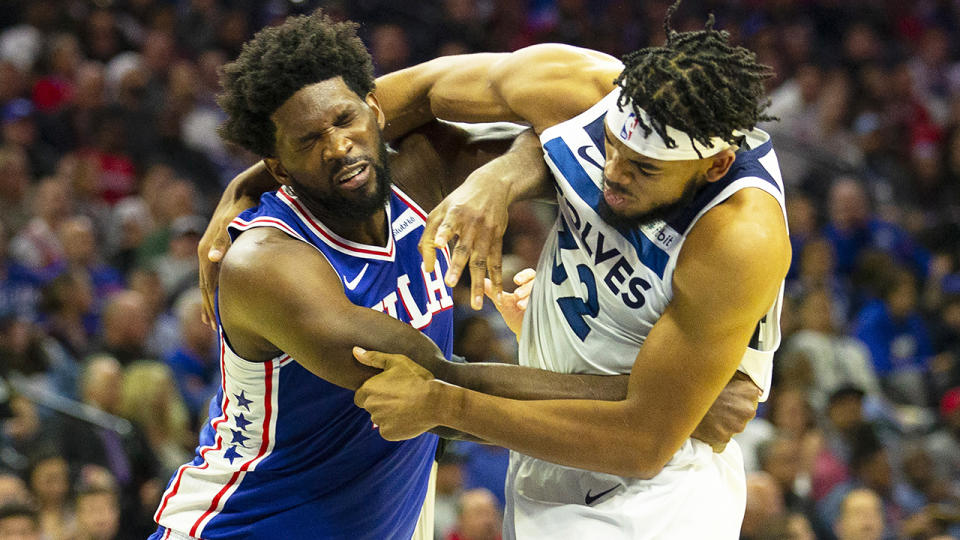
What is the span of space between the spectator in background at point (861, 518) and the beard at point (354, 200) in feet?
13.1

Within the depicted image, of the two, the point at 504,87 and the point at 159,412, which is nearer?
the point at 504,87

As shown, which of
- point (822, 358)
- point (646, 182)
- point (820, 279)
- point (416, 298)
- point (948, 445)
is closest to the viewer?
point (646, 182)

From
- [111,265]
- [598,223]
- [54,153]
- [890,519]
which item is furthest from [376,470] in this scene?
[54,153]

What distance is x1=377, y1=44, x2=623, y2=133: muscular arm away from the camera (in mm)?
3371

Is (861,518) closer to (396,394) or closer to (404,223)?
(404,223)

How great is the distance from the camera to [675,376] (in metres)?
2.91

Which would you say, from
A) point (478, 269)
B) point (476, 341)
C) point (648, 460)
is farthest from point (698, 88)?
point (476, 341)

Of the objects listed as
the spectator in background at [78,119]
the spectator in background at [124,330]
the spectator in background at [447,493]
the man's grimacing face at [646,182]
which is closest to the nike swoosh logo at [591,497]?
the man's grimacing face at [646,182]

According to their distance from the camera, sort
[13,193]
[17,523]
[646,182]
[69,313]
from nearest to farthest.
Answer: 1. [646,182]
2. [17,523]
3. [69,313]
4. [13,193]

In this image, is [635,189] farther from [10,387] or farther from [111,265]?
[111,265]

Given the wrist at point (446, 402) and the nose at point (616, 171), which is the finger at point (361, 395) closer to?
the wrist at point (446, 402)

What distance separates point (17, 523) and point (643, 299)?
3.42m

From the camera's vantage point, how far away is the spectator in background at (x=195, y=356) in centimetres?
688

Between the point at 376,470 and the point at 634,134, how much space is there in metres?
1.24
